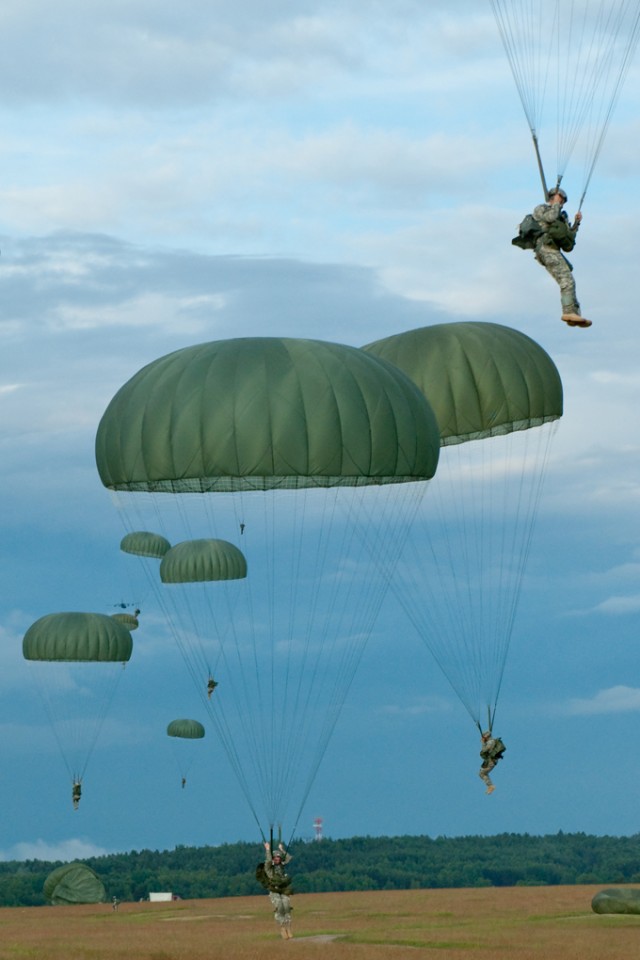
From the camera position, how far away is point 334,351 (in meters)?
31.0

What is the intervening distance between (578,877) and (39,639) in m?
74.3

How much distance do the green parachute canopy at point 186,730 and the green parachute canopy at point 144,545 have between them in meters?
8.48

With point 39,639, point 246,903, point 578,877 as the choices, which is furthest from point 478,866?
point 39,639

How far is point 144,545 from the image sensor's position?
7519cm

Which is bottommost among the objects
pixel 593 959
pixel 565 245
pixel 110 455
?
pixel 593 959

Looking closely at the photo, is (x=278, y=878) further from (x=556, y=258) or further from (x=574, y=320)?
(x=556, y=258)

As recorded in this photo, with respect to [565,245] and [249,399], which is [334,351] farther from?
[565,245]

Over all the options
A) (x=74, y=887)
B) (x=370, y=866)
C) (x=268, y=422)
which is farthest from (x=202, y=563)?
(x=370, y=866)

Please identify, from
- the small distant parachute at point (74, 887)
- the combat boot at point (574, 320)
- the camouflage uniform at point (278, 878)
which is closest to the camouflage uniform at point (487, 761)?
the camouflage uniform at point (278, 878)

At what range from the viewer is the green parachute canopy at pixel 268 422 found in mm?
29500

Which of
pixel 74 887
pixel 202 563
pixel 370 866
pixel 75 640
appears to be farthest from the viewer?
pixel 370 866

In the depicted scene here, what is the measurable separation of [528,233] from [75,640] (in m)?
30.6

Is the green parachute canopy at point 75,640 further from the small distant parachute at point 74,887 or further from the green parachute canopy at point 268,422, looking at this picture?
the green parachute canopy at point 268,422

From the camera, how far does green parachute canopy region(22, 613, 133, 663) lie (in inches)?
2146
